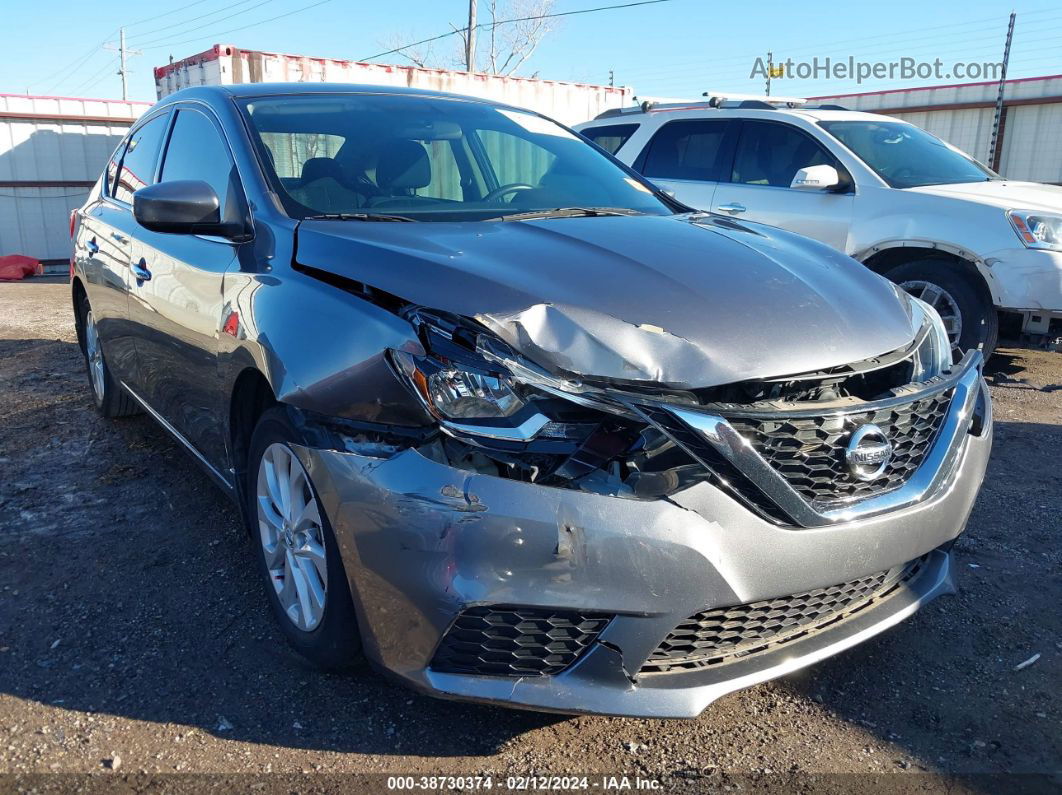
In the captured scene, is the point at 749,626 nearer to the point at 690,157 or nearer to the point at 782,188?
the point at 782,188

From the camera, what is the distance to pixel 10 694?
8.15ft

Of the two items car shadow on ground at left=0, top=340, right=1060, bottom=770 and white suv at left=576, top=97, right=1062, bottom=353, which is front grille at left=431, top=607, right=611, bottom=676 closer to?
car shadow on ground at left=0, top=340, right=1060, bottom=770

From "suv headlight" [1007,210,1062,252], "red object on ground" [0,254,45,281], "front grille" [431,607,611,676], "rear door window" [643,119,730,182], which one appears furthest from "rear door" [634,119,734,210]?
"red object on ground" [0,254,45,281]

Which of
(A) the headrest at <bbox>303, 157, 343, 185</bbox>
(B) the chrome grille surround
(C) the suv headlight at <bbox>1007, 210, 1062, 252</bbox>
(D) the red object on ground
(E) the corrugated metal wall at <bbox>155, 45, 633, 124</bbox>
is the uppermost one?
(E) the corrugated metal wall at <bbox>155, 45, 633, 124</bbox>

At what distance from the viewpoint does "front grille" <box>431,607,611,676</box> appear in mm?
1963

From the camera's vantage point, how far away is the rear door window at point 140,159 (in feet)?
13.2

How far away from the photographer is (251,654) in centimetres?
267

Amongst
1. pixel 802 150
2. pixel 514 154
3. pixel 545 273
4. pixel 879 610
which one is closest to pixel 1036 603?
pixel 879 610

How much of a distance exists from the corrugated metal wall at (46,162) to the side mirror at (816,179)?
45.6 ft

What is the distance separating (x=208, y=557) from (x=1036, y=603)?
295 centimetres

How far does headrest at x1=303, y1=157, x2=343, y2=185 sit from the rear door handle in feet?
→ 3.11

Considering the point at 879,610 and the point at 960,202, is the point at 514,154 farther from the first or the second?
the point at 960,202

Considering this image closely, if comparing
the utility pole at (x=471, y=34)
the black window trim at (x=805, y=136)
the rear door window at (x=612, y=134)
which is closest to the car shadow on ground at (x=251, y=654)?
the black window trim at (x=805, y=136)

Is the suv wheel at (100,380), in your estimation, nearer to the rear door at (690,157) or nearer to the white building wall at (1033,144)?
the rear door at (690,157)
